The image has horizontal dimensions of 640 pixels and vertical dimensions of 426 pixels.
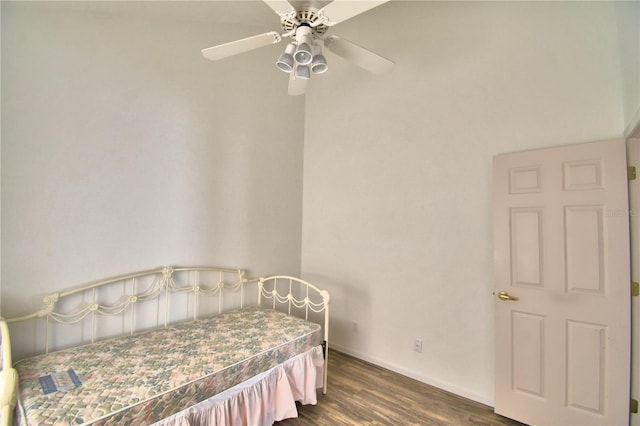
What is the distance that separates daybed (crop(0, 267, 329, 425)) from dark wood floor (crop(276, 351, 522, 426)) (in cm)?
15

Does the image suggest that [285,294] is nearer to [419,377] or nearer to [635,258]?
[419,377]

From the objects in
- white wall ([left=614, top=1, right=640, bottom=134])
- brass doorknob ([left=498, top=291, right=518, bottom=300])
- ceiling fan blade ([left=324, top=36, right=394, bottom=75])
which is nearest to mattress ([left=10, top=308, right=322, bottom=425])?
brass doorknob ([left=498, top=291, right=518, bottom=300])

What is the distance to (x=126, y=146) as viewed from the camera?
2.10 metres

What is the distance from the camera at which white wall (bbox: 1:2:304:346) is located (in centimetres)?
172

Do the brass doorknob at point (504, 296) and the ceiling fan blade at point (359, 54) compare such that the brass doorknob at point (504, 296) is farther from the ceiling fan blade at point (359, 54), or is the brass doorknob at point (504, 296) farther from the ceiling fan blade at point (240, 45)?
the ceiling fan blade at point (240, 45)

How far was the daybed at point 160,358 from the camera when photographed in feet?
4.28

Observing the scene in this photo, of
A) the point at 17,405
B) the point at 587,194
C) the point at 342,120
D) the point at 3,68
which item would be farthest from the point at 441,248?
the point at 3,68

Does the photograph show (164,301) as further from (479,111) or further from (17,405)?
(479,111)

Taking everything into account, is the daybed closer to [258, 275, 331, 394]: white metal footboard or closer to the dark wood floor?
the dark wood floor

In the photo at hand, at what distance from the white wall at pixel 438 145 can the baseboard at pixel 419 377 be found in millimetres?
17

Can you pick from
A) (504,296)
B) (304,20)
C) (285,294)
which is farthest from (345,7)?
(285,294)

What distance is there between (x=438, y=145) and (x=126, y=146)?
2.52 metres

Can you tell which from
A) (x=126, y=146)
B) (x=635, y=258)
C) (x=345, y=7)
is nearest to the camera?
(x=345, y=7)

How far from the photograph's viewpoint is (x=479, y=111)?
7.56 feet
